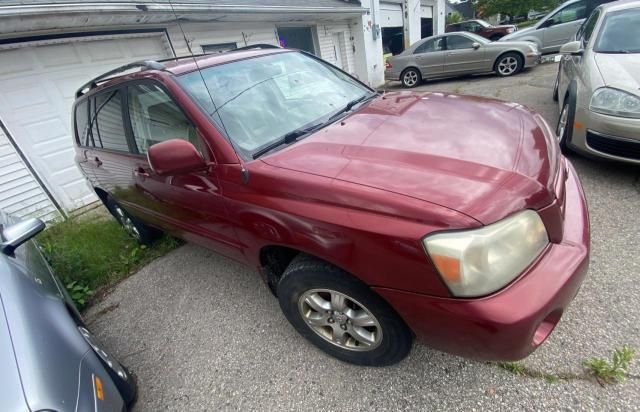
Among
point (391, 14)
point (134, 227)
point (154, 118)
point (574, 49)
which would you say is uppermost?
point (391, 14)

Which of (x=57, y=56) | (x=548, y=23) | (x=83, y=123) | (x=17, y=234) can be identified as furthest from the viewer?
(x=548, y=23)

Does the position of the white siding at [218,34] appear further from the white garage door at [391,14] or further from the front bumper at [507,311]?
the white garage door at [391,14]

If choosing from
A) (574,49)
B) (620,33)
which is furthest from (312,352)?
(620,33)

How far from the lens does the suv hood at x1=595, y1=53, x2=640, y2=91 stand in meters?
2.59

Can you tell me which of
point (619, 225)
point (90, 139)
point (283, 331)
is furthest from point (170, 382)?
point (619, 225)

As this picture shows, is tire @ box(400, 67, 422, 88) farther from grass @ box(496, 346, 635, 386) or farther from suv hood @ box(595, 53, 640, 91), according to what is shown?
grass @ box(496, 346, 635, 386)

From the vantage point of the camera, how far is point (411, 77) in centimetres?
980

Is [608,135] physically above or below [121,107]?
below

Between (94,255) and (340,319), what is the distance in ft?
10.3

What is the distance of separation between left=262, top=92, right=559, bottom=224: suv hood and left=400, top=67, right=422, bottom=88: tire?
8485 millimetres

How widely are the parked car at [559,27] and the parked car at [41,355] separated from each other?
11278mm

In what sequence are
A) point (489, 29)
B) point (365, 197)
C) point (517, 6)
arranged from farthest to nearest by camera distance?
1. point (517, 6)
2. point (489, 29)
3. point (365, 197)

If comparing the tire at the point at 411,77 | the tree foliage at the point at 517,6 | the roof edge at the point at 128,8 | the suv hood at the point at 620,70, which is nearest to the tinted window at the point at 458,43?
the tire at the point at 411,77

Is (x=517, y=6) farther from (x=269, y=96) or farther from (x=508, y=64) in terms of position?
(x=269, y=96)
